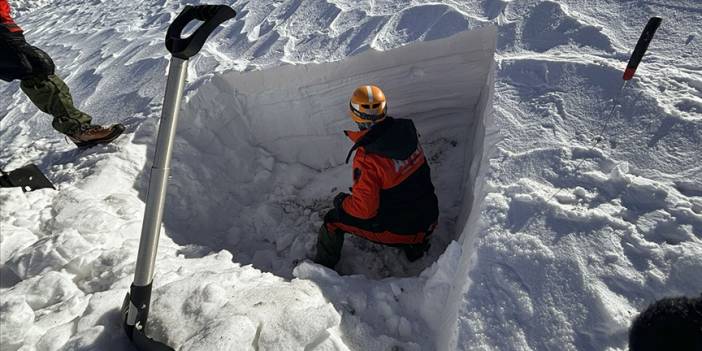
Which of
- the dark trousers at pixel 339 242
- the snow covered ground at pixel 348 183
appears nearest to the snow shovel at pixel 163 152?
the snow covered ground at pixel 348 183

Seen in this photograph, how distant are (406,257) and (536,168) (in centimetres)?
120

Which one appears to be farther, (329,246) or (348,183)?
(348,183)

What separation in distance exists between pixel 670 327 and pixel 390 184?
155cm

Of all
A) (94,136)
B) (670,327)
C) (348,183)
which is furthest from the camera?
(348,183)

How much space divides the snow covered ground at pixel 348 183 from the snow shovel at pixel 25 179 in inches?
5.5

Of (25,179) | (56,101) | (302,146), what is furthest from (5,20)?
(302,146)

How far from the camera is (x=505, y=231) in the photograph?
1597mm

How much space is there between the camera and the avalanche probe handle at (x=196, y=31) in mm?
1348

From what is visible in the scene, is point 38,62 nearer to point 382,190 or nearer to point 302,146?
point 302,146

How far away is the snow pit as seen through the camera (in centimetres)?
286

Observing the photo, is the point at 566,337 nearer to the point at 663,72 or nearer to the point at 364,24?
the point at 663,72

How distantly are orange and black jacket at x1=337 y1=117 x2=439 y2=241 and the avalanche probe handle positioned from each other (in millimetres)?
1057

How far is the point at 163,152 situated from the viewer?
4.64 feet

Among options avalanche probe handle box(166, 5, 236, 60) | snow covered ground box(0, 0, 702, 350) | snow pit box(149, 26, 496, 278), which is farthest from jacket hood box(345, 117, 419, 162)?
avalanche probe handle box(166, 5, 236, 60)
